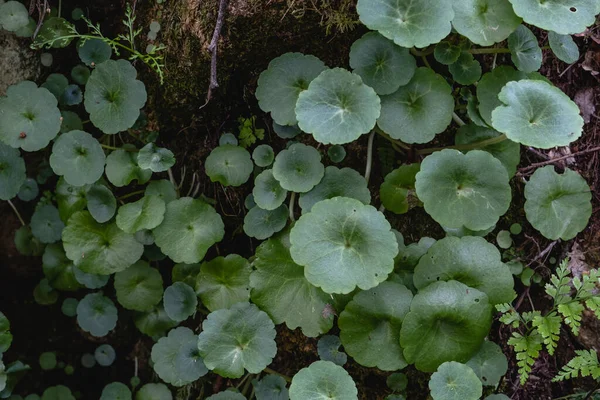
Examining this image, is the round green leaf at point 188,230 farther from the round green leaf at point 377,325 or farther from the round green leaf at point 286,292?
the round green leaf at point 377,325

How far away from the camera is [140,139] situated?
100 inches

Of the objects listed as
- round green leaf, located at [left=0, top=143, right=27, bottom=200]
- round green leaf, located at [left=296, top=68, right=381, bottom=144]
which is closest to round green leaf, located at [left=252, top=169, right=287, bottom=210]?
round green leaf, located at [left=296, top=68, right=381, bottom=144]

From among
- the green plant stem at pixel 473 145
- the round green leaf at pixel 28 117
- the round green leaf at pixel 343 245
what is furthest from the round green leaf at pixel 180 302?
the green plant stem at pixel 473 145

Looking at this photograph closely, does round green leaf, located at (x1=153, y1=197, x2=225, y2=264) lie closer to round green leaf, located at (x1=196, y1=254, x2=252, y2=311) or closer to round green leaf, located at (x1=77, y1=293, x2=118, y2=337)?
round green leaf, located at (x1=196, y1=254, x2=252, y2=311)

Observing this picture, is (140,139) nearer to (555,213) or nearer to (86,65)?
(86,65)

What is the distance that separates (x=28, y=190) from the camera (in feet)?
9.16

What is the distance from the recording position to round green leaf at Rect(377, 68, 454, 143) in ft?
7.19

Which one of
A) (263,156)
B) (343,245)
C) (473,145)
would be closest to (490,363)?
(343,245)

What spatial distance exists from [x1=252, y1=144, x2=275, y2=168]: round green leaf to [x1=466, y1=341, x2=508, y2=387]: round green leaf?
3.84 feet

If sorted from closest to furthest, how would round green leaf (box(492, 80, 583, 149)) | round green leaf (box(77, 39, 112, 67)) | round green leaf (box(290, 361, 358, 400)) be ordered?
round green leaf (box(492, 80, 583, 149)) → round green leaf (box(290, 361, 358, 400)) → round green leaf (box(77, 39, 112, 67))

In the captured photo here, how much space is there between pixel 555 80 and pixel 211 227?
168 cm

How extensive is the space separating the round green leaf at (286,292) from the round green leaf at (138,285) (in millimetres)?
589

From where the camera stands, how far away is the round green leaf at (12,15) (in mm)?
2381

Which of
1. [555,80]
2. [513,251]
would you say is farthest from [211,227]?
[555,80]
